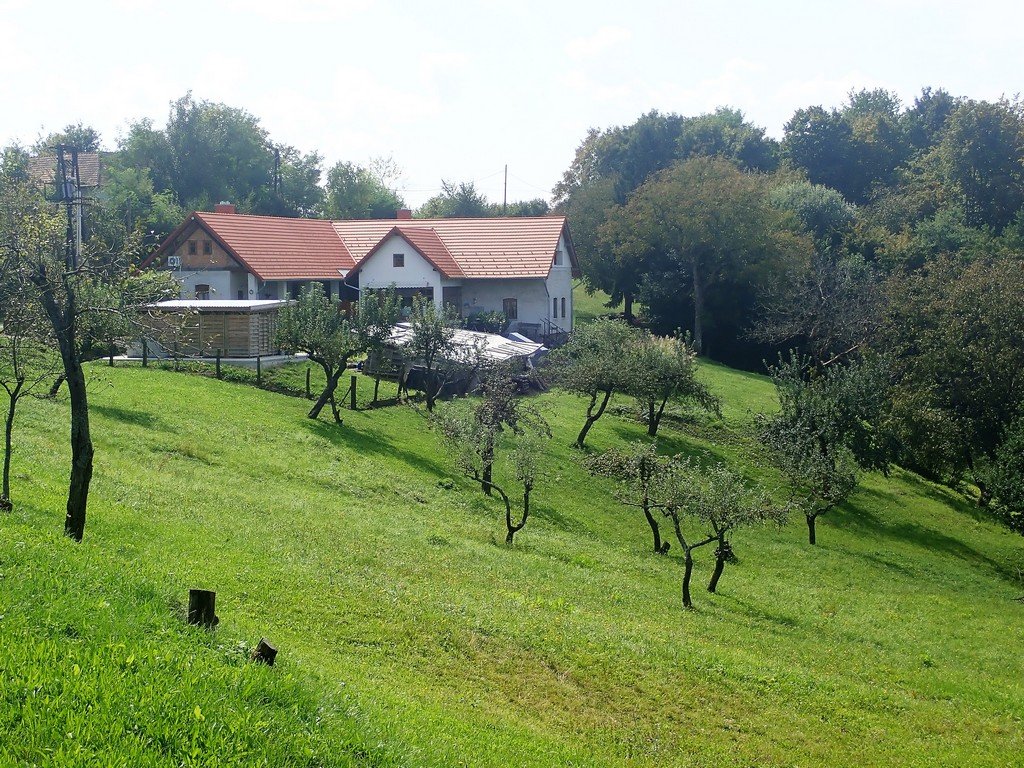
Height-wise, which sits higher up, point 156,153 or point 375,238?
point 156,153

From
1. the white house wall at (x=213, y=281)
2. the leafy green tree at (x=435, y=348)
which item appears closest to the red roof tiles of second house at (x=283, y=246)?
the white house wall at (x=213, y=281)

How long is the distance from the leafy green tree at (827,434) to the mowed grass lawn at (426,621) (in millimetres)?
1802

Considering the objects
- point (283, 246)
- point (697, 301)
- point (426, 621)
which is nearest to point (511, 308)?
point (697, 301)

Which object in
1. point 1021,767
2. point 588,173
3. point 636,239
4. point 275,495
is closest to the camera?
point 1021,767

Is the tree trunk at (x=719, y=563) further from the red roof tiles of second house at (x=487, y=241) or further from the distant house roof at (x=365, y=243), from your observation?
the red roof tiles of second house at (x=487, y=241)

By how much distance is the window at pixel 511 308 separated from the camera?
56.8 meters

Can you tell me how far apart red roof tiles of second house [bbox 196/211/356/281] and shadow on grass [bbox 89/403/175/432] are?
22.3 metres

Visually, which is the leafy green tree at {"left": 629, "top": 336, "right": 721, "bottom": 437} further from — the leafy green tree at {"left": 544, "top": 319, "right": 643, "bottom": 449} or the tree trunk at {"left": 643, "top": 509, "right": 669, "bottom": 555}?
the tree trunk at {"left": 643, "top": 509, "right": 669, "bottom": 555}

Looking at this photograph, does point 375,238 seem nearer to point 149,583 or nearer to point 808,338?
point 808,338

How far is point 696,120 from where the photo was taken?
3322 inches

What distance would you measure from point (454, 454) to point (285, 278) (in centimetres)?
2717

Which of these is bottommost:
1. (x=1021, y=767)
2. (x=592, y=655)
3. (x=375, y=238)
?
(x=1021, y=767)

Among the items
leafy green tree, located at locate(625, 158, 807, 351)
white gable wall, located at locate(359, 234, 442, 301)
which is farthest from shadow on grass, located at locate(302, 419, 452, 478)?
leafy green tree, located at locate(625, 158, 807, 351)

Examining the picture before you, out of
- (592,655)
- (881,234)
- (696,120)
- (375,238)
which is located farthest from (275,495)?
(696,120)
